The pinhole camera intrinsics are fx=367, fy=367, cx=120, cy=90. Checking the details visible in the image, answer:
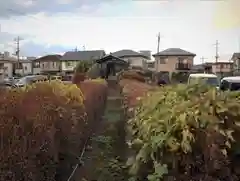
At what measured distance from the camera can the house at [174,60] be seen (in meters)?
62.4

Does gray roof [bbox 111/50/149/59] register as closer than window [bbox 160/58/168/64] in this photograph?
No

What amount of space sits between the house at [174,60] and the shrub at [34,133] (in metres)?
57.0

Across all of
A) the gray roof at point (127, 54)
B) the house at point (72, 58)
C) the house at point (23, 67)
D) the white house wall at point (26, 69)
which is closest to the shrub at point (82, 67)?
the house at point (72, 58)

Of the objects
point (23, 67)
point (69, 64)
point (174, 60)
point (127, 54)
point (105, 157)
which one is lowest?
point (105, 157)

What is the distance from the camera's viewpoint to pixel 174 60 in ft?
209

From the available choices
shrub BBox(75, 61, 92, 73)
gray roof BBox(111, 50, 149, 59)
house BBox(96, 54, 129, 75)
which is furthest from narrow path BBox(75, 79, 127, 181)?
gray roof BBox(111, 50, 149, 59)

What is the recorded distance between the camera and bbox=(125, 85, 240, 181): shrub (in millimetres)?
2928

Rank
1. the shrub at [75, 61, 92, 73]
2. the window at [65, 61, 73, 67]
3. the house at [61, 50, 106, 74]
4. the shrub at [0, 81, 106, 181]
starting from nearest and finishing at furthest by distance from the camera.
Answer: the shrub at [0, 81, 106, 181] < the shrub at [75, 61, 92, 73] < the house at [61, 50, 106, 74] < the window at [65, 61, 73, 67]

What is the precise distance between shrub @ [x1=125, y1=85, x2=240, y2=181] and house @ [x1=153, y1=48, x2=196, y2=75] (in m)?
59.0

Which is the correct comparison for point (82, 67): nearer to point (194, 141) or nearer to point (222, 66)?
point (194, 141)

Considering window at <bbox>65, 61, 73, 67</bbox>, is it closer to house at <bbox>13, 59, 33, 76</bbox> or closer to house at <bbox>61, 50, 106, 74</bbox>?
house at <bbox>61, 50, 106, 74</bbox>

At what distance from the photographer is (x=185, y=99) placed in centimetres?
346

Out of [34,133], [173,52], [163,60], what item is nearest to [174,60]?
[173,52]

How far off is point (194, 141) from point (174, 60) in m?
61.6
